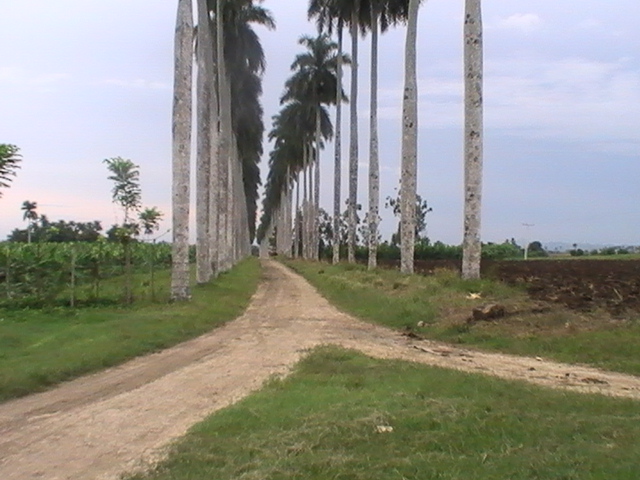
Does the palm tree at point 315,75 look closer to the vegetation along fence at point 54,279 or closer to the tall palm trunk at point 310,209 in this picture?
the tall palm trunk at point 310,209

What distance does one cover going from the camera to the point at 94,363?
1298cm

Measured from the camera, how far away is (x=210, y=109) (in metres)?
33.2

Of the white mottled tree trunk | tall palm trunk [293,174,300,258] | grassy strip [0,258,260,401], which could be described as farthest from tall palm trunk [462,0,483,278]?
tall palm trunk [293,174,300,258]

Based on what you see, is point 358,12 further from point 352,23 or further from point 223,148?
point 223,148

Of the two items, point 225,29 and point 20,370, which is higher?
point 225,29

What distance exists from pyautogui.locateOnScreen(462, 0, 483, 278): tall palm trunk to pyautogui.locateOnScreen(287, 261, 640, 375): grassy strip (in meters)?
1.07

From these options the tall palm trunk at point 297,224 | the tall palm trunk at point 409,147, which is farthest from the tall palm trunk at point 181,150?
the tall palm trunk at point 297,224

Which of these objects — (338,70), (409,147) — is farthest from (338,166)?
(409,147)

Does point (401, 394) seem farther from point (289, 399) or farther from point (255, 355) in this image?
point (255, 355)

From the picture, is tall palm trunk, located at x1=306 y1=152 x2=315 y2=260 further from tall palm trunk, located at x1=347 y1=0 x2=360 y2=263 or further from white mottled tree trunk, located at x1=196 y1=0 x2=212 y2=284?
white mottled tree trunk, located at x1=196 y1=0 x2=212 y2=284

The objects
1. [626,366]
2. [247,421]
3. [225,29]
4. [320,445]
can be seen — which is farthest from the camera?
[225,29]

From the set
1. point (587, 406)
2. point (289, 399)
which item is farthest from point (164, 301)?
point (587, 406)

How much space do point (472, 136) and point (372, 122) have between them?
589 inches

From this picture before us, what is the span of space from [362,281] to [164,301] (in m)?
9.27
